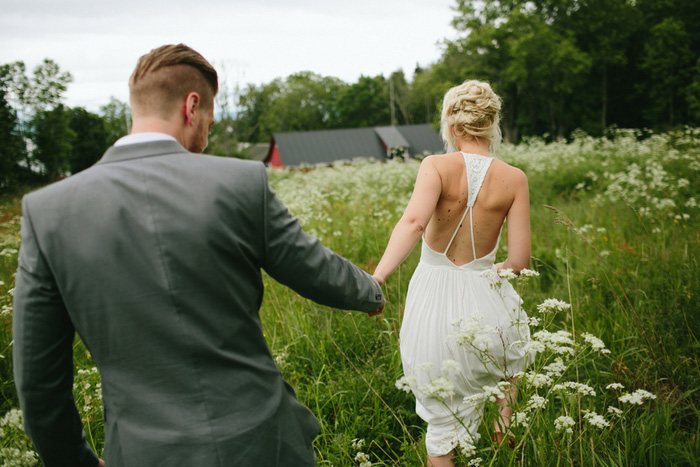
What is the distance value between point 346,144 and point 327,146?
2261 millimetres

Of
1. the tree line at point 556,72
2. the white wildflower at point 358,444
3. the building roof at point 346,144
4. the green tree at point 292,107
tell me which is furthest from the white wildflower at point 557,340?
the green tree at point 292,107

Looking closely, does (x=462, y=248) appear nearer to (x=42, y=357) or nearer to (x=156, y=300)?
(x=156, y=300)

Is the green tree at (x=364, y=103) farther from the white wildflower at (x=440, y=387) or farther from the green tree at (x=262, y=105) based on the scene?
the white wildflower at (x=440, y=387)

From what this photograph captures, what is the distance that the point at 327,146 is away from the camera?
49.3 m

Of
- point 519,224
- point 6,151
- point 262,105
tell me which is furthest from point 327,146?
point 519,224

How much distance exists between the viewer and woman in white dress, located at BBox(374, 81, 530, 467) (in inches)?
97.7

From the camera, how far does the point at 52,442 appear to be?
1533 mm

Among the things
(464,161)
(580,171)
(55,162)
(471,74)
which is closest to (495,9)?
(471,74)

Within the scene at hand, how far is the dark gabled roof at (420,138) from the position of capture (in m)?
50.5

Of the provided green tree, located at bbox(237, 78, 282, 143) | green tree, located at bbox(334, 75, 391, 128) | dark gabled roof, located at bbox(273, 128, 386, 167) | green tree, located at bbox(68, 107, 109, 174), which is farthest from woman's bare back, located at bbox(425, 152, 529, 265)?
green tree, located at bbox(237, 78, 282, 143)

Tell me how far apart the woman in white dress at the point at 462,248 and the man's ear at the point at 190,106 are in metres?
1.27

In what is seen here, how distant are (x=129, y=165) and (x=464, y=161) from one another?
178cm

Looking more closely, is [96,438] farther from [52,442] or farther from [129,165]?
[129,165]

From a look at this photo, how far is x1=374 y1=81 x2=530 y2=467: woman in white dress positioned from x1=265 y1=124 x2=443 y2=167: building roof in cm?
4481
